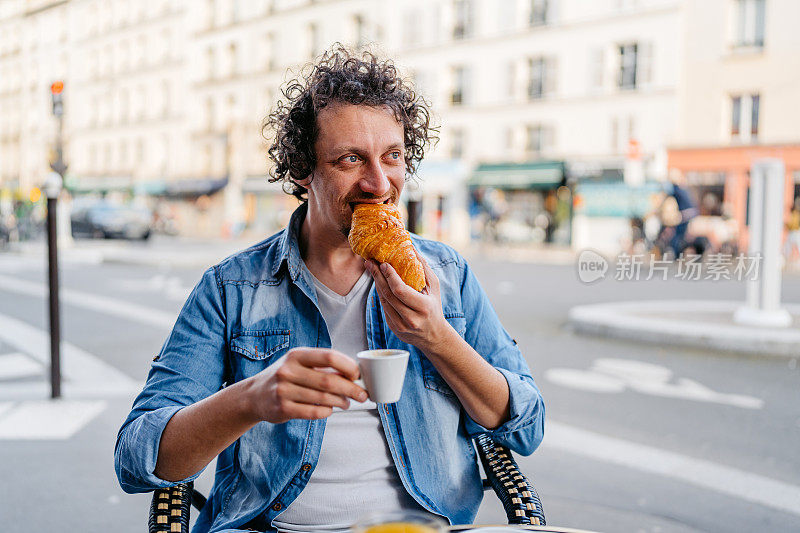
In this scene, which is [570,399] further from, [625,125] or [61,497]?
[625,125]

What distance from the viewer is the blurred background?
14.1ft

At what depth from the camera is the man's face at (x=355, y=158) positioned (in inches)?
76.0

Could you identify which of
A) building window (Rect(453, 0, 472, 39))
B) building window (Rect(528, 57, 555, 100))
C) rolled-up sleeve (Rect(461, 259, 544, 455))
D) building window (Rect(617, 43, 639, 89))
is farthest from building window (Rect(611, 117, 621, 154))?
rolled-up sleeve (Rect(461, 259, 544, 455))

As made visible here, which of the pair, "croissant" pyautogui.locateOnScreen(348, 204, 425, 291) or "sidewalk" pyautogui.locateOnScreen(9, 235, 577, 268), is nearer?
"croissant" pyautogui.locateOnScreen(348, 204, 425, 291)

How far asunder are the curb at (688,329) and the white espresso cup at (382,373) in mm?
7100

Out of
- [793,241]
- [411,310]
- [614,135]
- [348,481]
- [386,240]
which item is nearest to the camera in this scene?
[411,310]

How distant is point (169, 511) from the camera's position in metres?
1.77

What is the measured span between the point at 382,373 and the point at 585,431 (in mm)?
3965

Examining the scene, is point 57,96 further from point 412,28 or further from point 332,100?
point 412,28

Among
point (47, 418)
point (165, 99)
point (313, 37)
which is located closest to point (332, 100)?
point (47, 418)

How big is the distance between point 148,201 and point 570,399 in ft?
158

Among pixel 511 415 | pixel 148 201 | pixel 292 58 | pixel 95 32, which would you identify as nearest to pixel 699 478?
pixel 511 415

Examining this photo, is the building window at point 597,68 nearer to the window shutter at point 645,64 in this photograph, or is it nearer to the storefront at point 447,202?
the window shutter at point 645,64

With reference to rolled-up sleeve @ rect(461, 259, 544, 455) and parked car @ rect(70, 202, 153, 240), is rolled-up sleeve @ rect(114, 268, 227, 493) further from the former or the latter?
parked car @ rect(70, 202, 153, 240)
